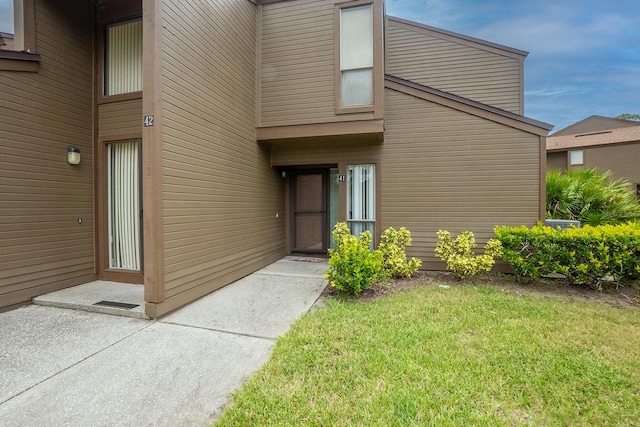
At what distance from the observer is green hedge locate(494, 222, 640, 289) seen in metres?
4.40

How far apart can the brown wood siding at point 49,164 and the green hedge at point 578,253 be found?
723cm

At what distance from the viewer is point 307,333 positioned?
10.4 ft

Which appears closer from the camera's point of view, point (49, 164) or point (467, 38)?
point (49, 164)

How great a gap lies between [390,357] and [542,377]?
4.05ft

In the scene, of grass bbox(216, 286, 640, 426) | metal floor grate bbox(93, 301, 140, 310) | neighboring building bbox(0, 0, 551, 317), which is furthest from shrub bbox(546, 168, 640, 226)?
metal floor grate bbox(93, 301, 140, 310)

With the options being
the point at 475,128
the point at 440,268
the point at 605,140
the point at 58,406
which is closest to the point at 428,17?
the point at 475,128

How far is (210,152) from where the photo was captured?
→ 4.66 metres

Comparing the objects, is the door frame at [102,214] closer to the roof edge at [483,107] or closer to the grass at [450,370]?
the grass at [450,370]

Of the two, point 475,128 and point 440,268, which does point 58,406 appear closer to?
point 440,268

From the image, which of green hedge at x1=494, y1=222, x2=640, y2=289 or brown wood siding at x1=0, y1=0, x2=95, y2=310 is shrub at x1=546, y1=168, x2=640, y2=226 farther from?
brown wood siding at x1=0, y1=0, x2=95, y2=310

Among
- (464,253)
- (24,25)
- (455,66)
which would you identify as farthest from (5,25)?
(455,66)

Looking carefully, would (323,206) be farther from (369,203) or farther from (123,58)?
(123,58)

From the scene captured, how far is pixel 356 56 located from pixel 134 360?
18.9ft

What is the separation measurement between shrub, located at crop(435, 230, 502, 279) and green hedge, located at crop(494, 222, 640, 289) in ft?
0.70
